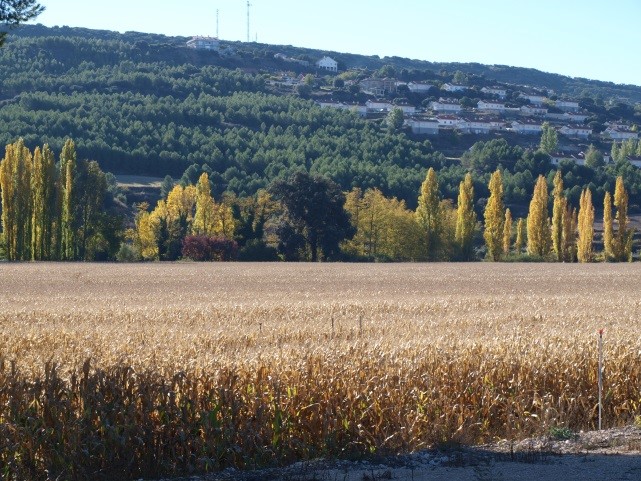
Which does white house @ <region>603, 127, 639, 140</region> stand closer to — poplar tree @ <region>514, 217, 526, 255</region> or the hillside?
the hillside

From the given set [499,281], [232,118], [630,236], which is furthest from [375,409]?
[232,118]

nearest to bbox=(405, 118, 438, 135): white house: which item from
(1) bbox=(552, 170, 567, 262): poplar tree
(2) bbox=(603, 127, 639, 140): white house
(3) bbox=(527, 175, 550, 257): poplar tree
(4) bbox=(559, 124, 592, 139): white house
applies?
(4) bbox=(559, 124, 592, 139): white house

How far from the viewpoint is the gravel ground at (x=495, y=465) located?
9.55 meters

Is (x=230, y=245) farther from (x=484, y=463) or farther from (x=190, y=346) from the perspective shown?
(x=484, y=463)

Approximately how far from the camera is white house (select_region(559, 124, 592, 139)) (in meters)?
188

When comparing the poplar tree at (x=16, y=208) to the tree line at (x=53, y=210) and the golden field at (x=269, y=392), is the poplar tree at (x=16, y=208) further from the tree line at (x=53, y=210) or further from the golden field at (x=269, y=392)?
the golden field at (x=269, y=392)

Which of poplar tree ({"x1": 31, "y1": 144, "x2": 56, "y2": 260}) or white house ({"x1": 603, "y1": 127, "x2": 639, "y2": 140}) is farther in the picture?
white house ({"x1": 603, "y1": 127, "x2": 639, "y2": 140})

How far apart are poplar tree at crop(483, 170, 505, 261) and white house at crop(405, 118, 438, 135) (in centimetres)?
7789

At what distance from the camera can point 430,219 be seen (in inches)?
3145

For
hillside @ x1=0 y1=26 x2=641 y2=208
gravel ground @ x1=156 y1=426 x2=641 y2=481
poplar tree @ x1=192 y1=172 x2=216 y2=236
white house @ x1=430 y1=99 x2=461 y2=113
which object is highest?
white house @ x1=430 y1=99 x2=461 y2=113

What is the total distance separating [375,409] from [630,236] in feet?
245

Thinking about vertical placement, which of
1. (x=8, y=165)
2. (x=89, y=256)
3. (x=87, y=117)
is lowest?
(x=89, y=256)

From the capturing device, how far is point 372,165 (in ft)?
387

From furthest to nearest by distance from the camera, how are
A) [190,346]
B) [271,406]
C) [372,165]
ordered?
1. [372,165]
2. [190,346]
3. [271,406]
